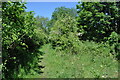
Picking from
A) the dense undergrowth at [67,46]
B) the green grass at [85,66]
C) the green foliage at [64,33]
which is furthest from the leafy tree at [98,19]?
the green grass at [85,66]

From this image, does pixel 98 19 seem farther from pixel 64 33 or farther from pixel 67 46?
pixel 67 46

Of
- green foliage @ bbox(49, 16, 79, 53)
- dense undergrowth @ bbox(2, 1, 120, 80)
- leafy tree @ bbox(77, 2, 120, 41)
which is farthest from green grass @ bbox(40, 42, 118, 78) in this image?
leafy tree @ bbox(77, 2, 120, 41)

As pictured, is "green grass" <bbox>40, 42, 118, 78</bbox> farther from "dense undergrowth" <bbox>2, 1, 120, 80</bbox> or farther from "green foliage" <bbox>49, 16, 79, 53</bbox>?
"green foliage" <bbox>49, 16, 79, 53</bbox>

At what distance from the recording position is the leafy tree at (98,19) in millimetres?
13680

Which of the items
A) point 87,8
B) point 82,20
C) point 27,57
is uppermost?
point 87,8

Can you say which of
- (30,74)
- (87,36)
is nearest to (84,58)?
(30,74)

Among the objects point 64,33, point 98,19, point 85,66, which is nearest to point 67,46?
point 64,33

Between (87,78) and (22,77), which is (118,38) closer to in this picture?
(87,78)

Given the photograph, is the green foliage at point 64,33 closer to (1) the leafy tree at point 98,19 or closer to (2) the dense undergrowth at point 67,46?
(2) the dense undergrowth at point 67,46

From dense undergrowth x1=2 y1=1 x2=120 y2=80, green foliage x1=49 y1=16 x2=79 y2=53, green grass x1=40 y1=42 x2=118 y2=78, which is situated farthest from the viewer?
green foliage x1=49 y1=16 x2=79 y2=53

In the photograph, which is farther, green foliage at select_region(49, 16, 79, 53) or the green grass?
green foliage at select_region(49, 16, 79, 53)

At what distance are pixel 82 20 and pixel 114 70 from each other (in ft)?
27.3

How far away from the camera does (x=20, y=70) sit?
7234 mm

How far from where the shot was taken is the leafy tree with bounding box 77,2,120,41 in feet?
44.9
